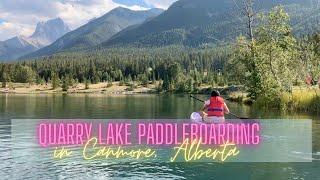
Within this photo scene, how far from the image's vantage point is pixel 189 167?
2855cm

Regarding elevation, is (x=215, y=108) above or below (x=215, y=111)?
above

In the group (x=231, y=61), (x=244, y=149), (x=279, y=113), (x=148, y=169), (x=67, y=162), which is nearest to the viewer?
(x=148, y=169)

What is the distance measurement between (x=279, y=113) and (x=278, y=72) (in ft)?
28.5

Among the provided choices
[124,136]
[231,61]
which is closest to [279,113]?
[124,136]

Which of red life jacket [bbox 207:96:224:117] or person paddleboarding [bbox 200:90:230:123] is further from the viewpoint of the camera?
red life jacket [bbox 207:96:224:117]

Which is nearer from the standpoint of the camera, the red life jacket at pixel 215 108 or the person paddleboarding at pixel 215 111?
the person paddleboarding at pixel 215 111

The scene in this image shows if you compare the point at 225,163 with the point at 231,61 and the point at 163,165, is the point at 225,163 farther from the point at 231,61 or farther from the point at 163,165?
the point at 231,61

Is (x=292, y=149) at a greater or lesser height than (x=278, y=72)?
lesser

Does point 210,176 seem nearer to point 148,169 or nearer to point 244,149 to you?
point 148,169

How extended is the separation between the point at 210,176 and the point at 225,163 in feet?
12.2

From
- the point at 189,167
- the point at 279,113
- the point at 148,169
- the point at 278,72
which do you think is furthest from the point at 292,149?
the point at 278,72

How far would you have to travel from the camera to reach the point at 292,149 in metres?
34.6

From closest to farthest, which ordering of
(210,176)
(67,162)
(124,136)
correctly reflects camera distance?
(210,176) → (67,162) → (124,136)

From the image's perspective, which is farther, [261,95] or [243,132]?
[261,95]
